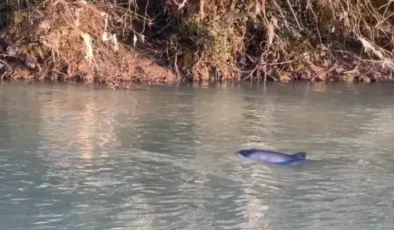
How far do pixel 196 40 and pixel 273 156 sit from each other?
5290mm

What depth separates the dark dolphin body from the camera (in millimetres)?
4172

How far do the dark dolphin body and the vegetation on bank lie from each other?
4.38m

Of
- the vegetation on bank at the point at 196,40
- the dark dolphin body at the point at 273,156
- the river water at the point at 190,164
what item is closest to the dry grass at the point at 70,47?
the vegetation on bank at the point at 196,40

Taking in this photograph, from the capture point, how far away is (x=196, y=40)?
9.36 metres

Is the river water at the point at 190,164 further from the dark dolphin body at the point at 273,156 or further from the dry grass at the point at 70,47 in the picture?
the dry grass at the point at 70,47

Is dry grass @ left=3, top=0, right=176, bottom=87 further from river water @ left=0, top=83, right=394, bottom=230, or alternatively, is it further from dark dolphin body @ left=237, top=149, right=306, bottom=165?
dark dolphin body @ left=237, top=149, right=306, bottom=165

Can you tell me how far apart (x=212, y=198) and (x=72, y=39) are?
19.3ft

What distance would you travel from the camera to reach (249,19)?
31.9ft

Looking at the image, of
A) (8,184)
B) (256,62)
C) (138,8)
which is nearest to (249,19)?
(256,62)

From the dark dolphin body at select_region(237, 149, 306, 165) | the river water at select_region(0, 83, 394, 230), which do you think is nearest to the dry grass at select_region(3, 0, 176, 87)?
the river water at select_region(0, 83, 394, 230)

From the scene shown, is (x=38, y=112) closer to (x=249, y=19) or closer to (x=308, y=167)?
(x=308, y=167)

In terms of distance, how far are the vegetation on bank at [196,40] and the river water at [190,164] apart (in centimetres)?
196

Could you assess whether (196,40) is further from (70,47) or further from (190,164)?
(190,164)

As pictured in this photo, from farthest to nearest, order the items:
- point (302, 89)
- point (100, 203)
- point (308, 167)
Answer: point (302, 89) → point (308, 167) → point (100, 203)
